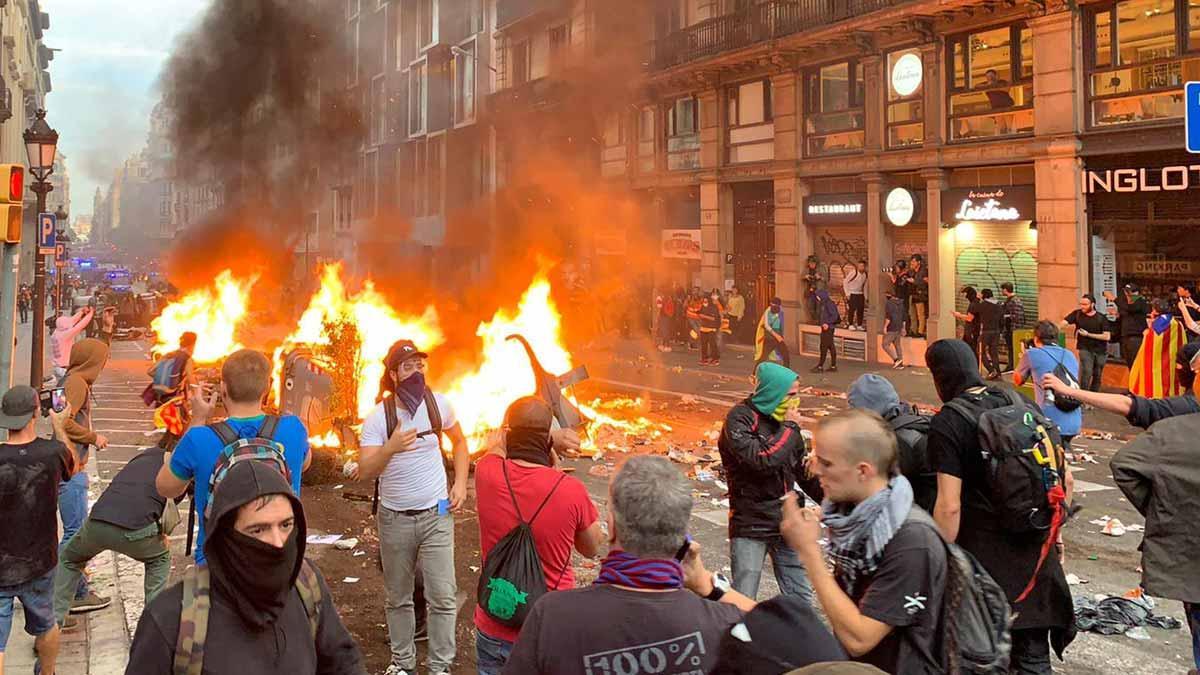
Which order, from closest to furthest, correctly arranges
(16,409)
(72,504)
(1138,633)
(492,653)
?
(492,653) → (16,409) → (1138,633) → (72,504)

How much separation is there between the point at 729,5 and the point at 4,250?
2146cm

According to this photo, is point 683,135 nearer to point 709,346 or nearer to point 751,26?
point 751,26

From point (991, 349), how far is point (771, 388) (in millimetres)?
13942

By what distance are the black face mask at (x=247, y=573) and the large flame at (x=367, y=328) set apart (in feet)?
23.2

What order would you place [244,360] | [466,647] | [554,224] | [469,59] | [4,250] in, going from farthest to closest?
[469,59] < [554,224] < [4,250] < [466,647] < [244,360]

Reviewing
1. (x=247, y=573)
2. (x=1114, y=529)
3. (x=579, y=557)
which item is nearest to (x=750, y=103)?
(x=1114, y=529)

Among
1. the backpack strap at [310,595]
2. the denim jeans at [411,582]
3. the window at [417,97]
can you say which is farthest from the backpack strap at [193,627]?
the window at [417,97]

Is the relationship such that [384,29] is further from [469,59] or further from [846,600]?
[846,600]

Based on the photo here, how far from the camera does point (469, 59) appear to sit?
40.6 m

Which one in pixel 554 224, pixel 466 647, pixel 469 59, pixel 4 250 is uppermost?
pixel 469 59

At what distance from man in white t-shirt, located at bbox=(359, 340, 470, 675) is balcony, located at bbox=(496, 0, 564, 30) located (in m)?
29.5

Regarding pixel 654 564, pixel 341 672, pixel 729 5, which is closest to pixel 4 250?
pixel 341 672

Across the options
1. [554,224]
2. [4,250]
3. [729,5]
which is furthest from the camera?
[554,224]

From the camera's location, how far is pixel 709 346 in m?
22.0
